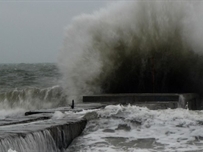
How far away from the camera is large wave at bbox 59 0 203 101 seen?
12547 mm

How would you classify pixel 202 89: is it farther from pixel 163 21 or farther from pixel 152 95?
pixel 152 95

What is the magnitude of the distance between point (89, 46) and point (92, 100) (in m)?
3.96

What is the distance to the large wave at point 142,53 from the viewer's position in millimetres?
12547

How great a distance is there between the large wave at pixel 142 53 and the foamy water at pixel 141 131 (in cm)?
542

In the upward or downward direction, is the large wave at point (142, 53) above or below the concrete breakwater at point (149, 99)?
above

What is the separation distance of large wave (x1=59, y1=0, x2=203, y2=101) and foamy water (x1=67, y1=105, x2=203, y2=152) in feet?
17.8

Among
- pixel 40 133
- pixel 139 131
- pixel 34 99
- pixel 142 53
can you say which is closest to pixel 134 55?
pixel 142 53

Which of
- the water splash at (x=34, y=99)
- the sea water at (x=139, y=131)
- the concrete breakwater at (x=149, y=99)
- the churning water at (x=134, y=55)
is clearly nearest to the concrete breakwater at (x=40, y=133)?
the sea water at (x=139, y=131)

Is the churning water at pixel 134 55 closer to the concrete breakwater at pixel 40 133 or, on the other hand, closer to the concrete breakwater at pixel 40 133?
the concrete breakwater at pixel 40 133

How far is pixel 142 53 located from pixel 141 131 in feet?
23.2

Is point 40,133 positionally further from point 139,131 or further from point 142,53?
point 142,53

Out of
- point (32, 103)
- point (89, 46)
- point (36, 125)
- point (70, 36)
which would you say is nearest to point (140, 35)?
point (89, 46)

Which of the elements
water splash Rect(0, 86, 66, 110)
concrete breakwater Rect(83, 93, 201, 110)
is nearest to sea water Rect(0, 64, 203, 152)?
concrete breakwater Rect(83, 93, 201, 110)

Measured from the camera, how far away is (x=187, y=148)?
16.8 feet
